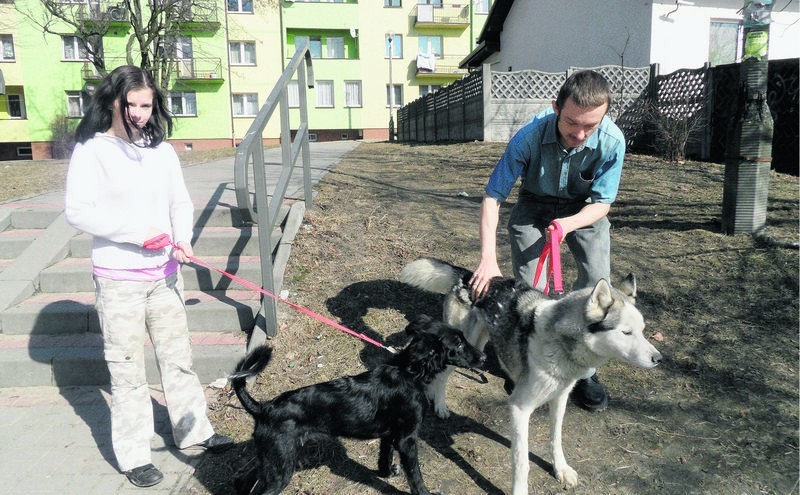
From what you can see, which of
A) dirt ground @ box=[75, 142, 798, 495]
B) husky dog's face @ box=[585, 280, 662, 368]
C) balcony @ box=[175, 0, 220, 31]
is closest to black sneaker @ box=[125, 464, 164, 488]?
dirt ground @ box=[75, 142, 798, 495]

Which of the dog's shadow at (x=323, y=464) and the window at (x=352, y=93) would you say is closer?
the dog's shadow at (x=323, y=464)

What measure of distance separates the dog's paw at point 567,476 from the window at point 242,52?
126ft

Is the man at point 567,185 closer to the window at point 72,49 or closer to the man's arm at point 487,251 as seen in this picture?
the man's arm at point 487,251

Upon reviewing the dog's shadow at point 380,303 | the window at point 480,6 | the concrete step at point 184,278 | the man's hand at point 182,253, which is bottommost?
the dog's shadow at point 380,303

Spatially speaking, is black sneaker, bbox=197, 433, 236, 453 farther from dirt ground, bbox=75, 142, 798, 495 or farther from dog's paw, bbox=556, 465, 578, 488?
dog's paw, bbox=556, 465, 578, 488

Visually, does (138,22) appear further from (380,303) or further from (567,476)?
(567,476)

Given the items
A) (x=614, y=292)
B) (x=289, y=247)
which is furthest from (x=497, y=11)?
(x=614, y=292)

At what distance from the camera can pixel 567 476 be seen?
114 inches

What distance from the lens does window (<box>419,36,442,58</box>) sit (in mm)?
39656

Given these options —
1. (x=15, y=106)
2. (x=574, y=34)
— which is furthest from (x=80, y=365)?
(x=15, y=106)

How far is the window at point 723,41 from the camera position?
47.2 ft

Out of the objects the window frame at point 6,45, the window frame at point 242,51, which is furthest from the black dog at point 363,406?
the window frame at point 6,45

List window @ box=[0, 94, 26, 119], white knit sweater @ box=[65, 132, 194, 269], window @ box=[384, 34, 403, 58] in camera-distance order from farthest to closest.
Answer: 1. window @ box=[384, 34, 403, 58]
2. window @ box=[0, 94, 26, 119]
3. white knit sweater @ box=[65, 132, 194, 269]

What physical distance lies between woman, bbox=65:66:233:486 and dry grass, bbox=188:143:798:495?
22.8 inches
